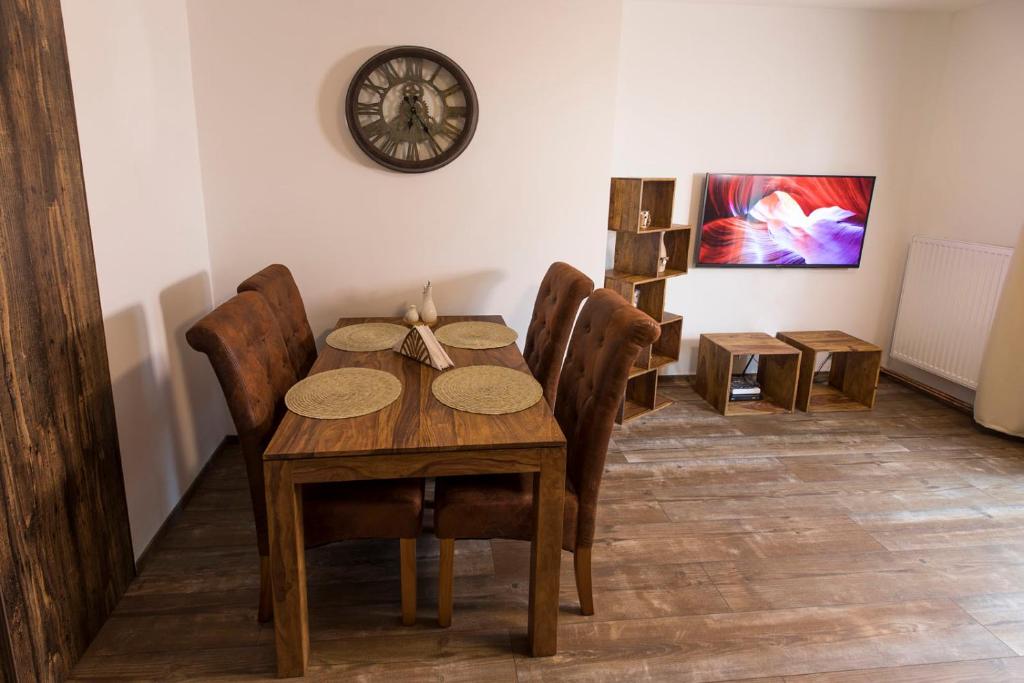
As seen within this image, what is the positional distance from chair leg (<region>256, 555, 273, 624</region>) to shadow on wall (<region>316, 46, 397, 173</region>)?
1.78 m

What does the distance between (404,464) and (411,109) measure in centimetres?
184

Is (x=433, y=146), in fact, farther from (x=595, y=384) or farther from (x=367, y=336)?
(x=595, y=384)

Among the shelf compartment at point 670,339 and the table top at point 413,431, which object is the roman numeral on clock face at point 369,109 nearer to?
the table top at point 413,431

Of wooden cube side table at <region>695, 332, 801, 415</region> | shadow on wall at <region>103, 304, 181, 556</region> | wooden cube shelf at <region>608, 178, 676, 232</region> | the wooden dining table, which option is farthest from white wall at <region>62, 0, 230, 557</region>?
wooden cube side table at <region>695, 332, 801, 415</region>

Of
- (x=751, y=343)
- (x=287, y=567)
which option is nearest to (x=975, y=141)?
(x=751, y=343)

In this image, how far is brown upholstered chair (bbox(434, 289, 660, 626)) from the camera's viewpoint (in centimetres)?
178

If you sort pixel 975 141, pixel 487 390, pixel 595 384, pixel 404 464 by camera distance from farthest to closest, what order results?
1. pixel 975 141
2. pixel 487 390
3. pixel 595 384
4. pixel 404 464

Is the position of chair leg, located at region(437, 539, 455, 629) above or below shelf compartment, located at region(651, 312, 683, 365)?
below

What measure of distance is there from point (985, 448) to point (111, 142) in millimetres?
4070

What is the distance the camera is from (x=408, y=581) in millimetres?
1906

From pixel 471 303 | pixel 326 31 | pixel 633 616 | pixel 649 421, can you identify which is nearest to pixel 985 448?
pixel 649 421

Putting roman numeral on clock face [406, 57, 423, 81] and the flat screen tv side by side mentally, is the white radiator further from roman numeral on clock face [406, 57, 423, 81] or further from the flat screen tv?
roman numeral on clock face [406, 57, 423, 81]

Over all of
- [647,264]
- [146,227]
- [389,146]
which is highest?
[389,146]

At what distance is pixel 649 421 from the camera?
11.7 ft
